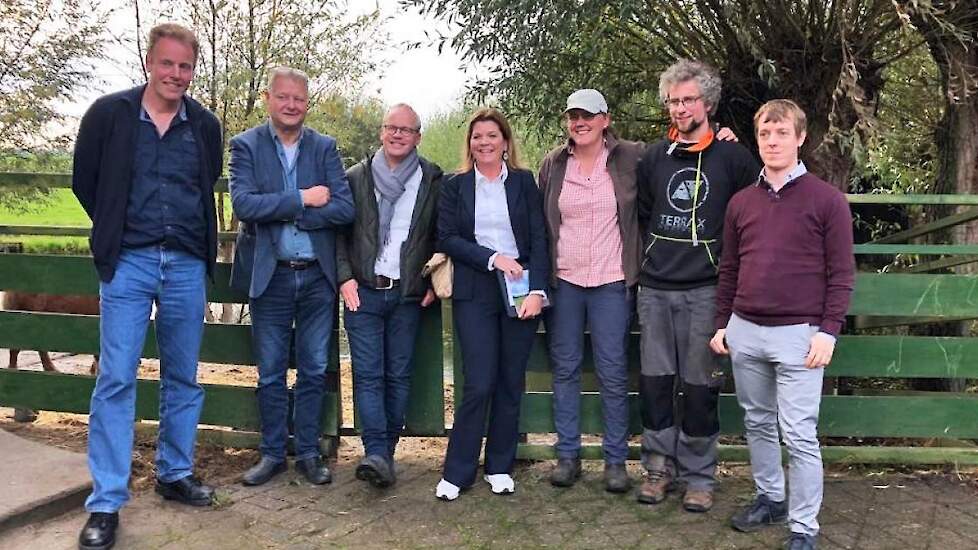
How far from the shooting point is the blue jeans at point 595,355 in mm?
3920

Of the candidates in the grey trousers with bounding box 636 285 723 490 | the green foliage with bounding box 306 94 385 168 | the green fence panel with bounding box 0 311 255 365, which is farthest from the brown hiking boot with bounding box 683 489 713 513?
the green foliage with bounding box 306 94 385 168

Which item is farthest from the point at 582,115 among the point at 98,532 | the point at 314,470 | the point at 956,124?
the point at 956,124

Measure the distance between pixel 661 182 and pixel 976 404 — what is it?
6.80 feet

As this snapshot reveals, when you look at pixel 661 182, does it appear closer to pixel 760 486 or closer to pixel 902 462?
pixel 760 486

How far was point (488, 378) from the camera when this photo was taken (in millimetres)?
3906

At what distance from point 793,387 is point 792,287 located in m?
0.41

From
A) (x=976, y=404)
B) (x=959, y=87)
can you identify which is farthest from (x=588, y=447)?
(x=959, y=87)

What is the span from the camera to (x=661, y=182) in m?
3.73

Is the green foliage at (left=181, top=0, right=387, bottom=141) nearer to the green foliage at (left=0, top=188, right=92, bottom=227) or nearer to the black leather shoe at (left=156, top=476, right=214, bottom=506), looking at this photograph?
the green foliage at (left=0, top=188, right=92, bottom=227)

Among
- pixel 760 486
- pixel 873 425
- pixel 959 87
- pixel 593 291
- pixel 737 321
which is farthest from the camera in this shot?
pixel 959 87

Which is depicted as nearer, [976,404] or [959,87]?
[976,404]

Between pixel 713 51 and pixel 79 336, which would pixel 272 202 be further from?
pixel 713 51

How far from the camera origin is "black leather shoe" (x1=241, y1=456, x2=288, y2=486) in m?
4.11

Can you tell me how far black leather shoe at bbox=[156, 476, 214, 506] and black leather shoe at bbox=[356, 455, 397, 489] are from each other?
0.73m
